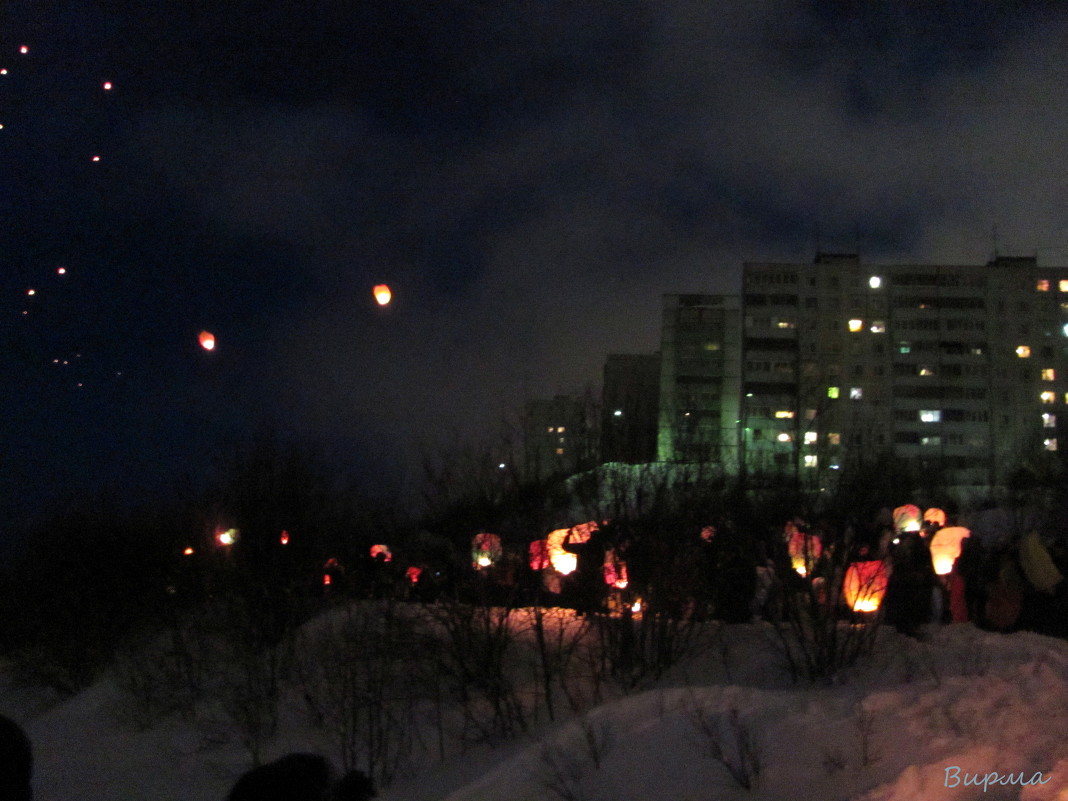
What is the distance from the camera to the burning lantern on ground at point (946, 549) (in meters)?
13.6

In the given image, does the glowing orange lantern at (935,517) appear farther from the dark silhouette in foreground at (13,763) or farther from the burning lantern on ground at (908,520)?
the dark silhouette in foreground at (13,763)

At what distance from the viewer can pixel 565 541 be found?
13344 mm

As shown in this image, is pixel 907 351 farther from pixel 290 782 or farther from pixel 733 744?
pixel 290 782

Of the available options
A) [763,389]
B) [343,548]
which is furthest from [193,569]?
[763,389]

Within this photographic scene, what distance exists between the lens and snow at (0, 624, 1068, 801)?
707 centimetres

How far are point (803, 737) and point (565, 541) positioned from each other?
19.1ft

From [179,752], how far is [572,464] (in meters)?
7.58

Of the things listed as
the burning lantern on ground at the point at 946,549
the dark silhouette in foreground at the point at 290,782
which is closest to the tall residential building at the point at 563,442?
the burning lantern on ground at the point at 946,549

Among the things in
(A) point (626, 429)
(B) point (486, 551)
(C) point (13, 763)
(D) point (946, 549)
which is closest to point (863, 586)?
(D) point (946, 549)

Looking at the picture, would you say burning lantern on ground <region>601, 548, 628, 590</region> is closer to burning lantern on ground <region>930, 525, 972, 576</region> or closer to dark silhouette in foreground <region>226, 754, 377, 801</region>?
burning lantern on ground <region>930, 525, 972, 576</region>

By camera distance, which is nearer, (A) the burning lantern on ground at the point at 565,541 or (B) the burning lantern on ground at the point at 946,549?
(A) the burning lantern on ground at the point at 565,541

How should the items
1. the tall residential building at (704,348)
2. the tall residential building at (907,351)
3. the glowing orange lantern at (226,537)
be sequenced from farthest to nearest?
the tall residential building at (704,348)
the tall residential building at (907,351)
the glowing orange lantern at (226,537)

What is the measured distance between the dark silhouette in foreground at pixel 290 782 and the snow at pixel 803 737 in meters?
4.41

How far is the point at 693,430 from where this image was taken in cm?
1817
